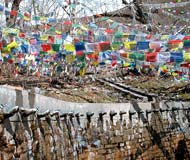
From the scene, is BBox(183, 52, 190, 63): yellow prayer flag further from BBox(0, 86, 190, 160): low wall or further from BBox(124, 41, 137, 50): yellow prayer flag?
BBox(0, 86, 190, 160): low wall

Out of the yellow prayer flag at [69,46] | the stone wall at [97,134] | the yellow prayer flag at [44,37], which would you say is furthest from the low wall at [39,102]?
the yellow prayer flag at [44,37]

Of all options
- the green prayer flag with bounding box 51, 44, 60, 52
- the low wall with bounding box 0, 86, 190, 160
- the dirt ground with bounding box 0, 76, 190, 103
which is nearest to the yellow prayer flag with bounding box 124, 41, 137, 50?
the low wall with bounding box 0, 86, 190, 160

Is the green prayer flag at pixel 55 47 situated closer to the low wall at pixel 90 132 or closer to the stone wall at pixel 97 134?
the low wall at pixel 90 132

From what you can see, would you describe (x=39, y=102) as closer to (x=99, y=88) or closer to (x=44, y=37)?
(x=44, y=37)

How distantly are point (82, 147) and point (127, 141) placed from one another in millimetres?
2552

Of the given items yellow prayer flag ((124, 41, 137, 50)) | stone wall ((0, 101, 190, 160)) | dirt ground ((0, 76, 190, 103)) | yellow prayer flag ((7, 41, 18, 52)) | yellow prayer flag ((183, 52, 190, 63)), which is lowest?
stone wall ((0, 101, 190, 160))

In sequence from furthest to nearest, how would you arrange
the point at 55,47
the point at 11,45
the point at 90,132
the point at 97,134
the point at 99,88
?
the point at 99,88, the point at 11,45, the point at 55,47, the point at 97,134, the point at 90,132

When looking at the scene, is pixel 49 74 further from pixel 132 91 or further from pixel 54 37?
pixel 54 37

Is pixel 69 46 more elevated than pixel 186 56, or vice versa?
pixel 69 46

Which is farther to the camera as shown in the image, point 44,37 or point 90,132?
point 44,37

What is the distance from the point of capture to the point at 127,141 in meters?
11.3

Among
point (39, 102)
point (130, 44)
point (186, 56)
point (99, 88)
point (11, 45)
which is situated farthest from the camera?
point (99, 88)

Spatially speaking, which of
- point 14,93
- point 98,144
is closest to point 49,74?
point 98,144

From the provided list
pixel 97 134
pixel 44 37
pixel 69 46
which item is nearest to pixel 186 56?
pixel 69 46
